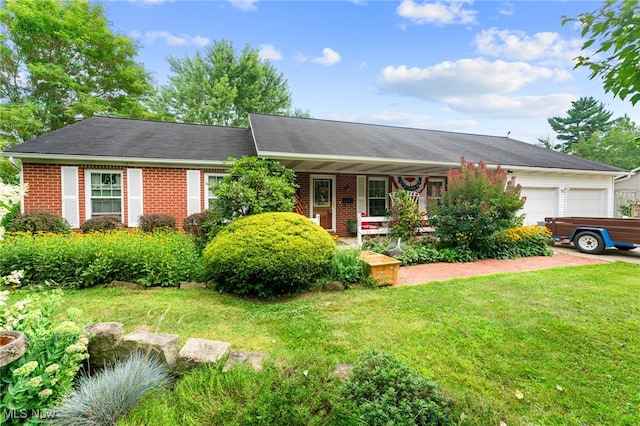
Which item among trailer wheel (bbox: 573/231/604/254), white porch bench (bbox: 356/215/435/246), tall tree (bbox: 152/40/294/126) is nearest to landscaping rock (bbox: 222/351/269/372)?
white porch bench (bbox: 356/215/435/246)

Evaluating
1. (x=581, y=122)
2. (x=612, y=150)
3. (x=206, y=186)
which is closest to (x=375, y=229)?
(x=206, y=186)

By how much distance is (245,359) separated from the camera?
246 centimetres

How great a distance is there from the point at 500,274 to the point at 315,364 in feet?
16.7

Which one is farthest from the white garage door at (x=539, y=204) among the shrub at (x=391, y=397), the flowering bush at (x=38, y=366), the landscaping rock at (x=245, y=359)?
the flowering bush at (x=38, y=366)

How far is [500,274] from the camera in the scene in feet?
19.1

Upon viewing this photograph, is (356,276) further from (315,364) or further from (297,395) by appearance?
(297,395)

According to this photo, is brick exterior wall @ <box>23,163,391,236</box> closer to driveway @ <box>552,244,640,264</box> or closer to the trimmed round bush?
the trimmed round bush

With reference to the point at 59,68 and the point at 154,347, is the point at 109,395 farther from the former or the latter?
the point at 59,68

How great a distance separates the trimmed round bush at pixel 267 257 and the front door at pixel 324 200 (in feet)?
20.0

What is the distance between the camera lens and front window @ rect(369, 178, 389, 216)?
11828 mm

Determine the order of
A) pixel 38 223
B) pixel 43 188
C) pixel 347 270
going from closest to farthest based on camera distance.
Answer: pixel 347 270
pixel 38 223
pixel 43 188

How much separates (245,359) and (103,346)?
115cm

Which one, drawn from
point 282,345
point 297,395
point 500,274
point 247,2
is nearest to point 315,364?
point 297,395

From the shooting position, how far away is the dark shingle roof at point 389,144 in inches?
336
